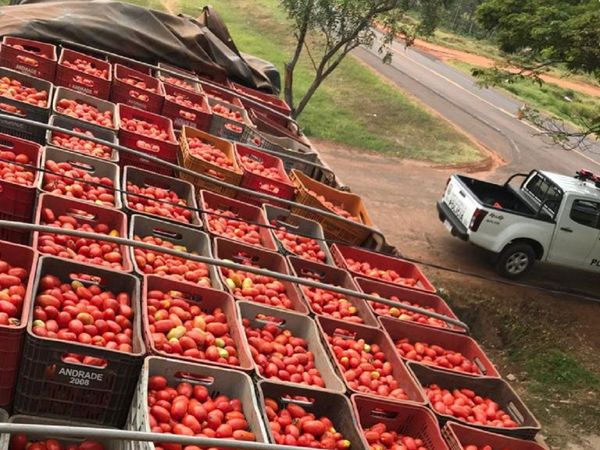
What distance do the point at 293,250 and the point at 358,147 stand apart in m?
13.1

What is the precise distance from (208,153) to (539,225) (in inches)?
246

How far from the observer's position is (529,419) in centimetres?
501

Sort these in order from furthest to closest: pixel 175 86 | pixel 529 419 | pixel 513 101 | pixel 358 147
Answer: pixel 513 101
pixel 358 147
pixel 175 86
pixel 529 419

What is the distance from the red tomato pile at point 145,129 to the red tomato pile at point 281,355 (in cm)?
333

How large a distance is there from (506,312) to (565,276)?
2.75 m

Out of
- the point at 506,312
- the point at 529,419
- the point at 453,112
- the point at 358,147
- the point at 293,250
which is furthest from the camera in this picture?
the point at 453,112

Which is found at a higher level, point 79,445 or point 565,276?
point 79,445

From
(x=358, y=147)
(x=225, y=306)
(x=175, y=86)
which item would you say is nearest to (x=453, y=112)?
(x=358, y=147)

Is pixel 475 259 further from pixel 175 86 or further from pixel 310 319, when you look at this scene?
pixel 310 319

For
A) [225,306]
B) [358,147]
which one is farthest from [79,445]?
[358,147]

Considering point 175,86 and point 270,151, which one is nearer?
point 270,151

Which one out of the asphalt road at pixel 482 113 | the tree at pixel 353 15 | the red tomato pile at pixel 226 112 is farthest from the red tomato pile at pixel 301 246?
the asphalt road at pixel 482 113

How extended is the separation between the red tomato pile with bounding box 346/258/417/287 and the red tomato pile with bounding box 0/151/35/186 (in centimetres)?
308

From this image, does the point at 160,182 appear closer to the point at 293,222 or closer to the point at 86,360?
the point at 293,222
